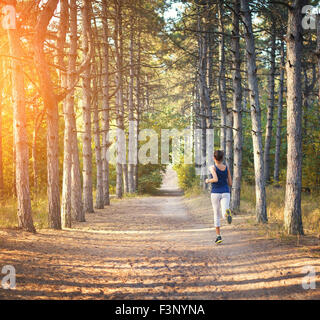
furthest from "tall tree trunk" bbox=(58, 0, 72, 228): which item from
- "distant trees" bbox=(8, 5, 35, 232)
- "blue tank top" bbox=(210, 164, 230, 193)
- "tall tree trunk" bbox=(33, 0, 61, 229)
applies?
"blue tank top" bbox=(210, 164, 230, 193)

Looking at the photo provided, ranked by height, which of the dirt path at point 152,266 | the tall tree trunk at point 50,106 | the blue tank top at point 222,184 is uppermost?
the tall tree trunk at point 50,106

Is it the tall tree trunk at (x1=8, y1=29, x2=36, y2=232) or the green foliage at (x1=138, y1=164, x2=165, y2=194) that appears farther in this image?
the green foliage at (x1=138, y1=164, x2=165, y2=194)

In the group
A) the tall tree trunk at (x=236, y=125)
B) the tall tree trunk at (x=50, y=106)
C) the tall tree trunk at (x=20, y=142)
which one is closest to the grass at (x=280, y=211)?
the tall tree trunk at (x=236, y=125)

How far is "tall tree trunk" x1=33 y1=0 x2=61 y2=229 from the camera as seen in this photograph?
28.0ft

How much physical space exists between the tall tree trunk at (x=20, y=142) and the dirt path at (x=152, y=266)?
578mm

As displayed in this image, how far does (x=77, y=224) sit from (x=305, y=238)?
23.9ft

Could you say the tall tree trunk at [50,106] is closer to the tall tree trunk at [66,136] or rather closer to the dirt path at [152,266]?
the dirt path at [152,266]

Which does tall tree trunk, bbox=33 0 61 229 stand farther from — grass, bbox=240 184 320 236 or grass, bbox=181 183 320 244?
grass, bbox=240 184 320 236

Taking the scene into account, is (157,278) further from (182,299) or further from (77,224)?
(77,224)

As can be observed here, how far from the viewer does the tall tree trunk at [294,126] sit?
7.74m

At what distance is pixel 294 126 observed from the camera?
25.6ft

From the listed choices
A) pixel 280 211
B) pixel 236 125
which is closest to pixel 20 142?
pixel 236 125

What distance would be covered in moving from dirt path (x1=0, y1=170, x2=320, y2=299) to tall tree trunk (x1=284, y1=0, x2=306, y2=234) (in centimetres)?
98

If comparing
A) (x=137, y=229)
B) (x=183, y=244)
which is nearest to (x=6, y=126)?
(x=137, y=229)
